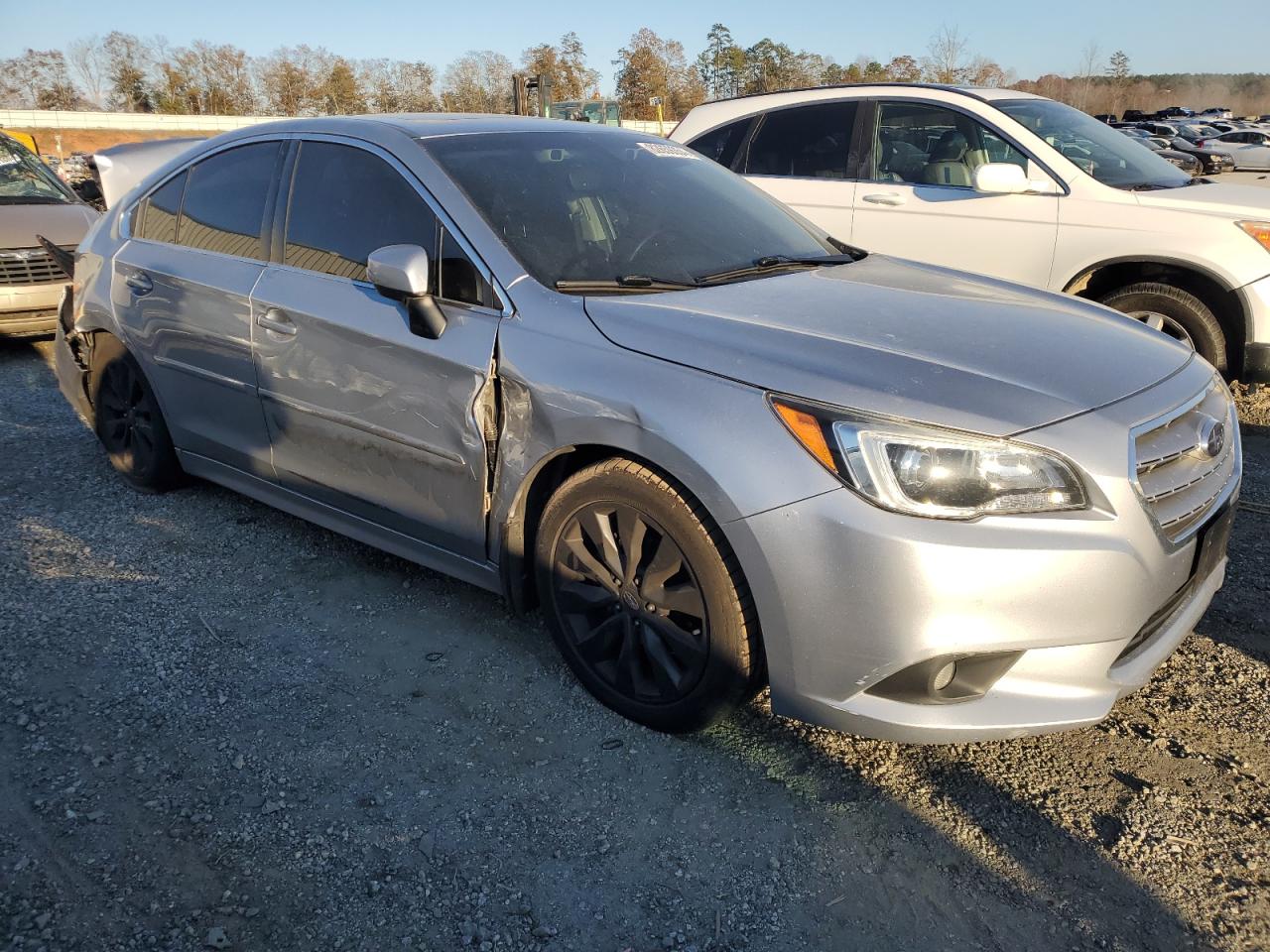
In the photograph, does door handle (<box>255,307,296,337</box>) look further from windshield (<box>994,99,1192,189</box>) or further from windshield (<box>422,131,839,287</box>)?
windshield (<box>994,99,1192,189</box>)

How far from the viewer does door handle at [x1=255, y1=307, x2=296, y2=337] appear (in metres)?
3.50

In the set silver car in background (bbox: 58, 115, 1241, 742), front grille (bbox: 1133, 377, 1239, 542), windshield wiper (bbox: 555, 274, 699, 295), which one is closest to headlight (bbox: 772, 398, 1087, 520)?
silver car in background (bbox: 58, 115, 1241, 742)

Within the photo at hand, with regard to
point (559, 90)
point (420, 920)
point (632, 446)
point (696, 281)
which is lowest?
point (420, 920)

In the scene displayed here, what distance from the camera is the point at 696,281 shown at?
10.2 ft

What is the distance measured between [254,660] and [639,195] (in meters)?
2.07

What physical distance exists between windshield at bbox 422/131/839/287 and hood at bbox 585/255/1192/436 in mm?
255

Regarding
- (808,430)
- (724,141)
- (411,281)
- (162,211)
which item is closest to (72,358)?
(162,211)

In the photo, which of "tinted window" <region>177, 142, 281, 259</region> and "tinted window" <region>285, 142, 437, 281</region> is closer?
"tinted window" <region>285, 142, 437, 281</region>

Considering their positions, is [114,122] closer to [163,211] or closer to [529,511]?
[163,211]

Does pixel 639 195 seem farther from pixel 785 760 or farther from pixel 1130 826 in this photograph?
pixel 1130 826

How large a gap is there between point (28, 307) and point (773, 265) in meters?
6.84

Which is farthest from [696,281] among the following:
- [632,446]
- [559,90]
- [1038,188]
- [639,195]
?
[559,90]

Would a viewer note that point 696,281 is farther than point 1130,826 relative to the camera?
Yes

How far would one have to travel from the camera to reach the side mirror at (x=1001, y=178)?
18.2ft
